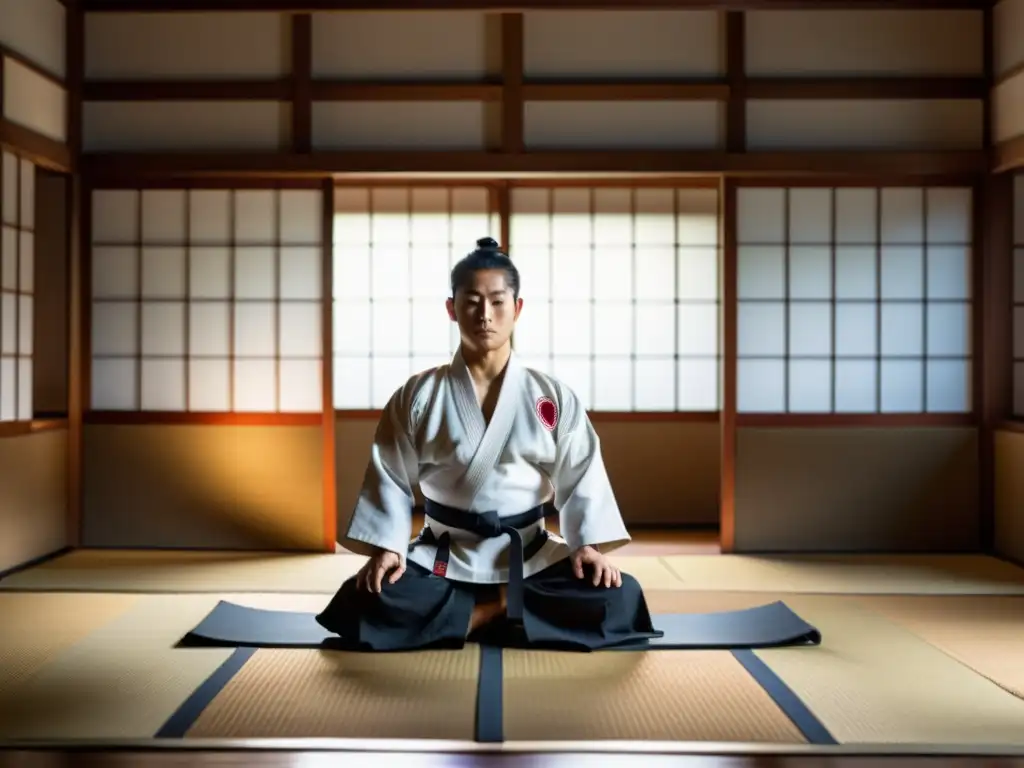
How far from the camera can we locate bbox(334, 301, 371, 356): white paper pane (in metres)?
6.38

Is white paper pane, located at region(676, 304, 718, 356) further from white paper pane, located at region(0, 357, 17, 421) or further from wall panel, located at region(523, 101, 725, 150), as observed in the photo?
white paper pane, located at region(0, 357, 17, 421)

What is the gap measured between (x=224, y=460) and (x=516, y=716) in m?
3.01

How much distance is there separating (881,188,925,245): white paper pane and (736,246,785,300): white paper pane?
0.54m

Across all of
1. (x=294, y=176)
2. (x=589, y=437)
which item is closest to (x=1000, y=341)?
(x=589, y=437)

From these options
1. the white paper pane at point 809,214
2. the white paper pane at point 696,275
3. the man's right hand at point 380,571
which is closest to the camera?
the man's right hand at point 380,571

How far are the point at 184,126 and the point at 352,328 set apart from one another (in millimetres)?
1669

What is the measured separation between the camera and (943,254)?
5203mm

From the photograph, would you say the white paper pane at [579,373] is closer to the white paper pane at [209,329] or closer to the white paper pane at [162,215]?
the white paper pane at [209,329]

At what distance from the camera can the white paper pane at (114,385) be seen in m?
5.26

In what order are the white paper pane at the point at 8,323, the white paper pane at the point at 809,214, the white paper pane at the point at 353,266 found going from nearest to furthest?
the white paper pane at the point at 8,323 → the white paper pane at the point at 809,214 → the white paper pane at the point at 353,266

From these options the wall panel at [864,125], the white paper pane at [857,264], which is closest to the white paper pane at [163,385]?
the wall panel at [864,125]

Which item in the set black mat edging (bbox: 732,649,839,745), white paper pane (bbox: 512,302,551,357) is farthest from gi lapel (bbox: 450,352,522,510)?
white paper pane (bbox: 512,302,551,357)

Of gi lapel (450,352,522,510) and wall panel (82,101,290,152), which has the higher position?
wall panel (82,101,290,152)

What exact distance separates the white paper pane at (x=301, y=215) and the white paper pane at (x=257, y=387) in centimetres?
64
